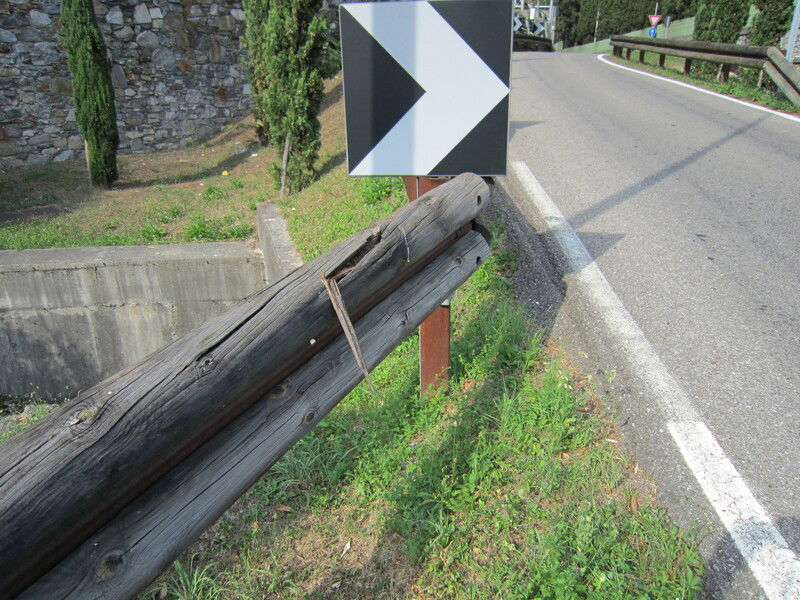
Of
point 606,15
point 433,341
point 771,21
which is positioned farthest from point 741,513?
point 606,15

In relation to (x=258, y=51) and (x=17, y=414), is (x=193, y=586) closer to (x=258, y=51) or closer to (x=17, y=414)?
(x=17, y=414)

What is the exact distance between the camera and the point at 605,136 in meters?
7.82

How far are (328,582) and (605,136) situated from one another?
699 cm

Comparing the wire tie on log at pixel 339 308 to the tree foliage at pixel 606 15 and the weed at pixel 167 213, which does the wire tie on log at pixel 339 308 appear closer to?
the weed at pixel 167 213

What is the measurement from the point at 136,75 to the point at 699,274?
12152 millimetres

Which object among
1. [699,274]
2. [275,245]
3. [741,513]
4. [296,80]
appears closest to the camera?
[741,513]

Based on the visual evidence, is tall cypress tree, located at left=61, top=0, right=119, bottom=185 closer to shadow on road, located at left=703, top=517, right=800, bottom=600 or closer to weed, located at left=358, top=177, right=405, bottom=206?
weed, located at left=358, top=177, right=405, bottom=206

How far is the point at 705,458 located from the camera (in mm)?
2324

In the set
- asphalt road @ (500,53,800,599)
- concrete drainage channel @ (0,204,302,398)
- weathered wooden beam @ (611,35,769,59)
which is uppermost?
weathered wooden beam @ (611,35,769,59)

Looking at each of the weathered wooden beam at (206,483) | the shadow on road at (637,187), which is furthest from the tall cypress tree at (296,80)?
the weathered wooden beam at (206,483)

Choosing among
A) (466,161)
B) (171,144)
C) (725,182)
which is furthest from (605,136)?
(171,144)

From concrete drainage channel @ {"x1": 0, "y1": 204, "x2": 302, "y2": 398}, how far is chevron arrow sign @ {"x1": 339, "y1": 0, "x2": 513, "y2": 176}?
12.4ft

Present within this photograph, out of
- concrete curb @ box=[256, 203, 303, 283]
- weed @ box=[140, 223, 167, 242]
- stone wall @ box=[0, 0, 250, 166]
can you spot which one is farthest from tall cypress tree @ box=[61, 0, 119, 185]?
concrete curb @ box=[256, 203, 303, 283]

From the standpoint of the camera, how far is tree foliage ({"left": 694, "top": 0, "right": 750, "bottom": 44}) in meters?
17.5
